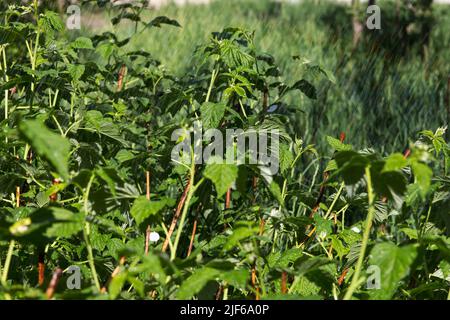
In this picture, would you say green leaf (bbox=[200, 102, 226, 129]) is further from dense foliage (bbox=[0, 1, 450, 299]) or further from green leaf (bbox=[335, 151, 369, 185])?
green leaf (bbox=[335, 151, 369, 185])

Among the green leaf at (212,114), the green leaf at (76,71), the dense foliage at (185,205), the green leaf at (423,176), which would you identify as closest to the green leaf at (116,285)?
the dense foliage at (185,205)

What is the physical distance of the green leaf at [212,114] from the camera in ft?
6.62

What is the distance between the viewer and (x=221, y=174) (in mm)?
1539

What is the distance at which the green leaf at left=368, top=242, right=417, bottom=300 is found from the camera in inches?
52.1

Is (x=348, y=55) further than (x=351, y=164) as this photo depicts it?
Yes

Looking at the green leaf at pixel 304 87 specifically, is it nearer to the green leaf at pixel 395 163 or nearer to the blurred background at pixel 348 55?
the blurred background at pixel 348 55

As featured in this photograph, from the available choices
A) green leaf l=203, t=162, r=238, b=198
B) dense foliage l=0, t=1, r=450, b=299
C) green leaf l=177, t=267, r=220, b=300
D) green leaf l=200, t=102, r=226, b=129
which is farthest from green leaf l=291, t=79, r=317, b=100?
green leaf l=177, t=267, r=220, b=300

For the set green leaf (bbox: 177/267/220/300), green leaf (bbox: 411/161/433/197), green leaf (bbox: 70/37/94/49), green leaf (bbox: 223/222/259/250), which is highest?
green leaf (bbox: 70/37/94/49)

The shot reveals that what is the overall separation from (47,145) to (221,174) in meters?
0.38

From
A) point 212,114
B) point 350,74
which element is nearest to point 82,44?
point 212,114

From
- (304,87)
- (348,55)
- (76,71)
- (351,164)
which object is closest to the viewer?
(351,164)

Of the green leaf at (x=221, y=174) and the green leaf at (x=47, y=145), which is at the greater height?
the green leaf at (x=47, y=145)

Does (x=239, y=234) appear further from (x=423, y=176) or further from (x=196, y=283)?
(x=423, y=176)
